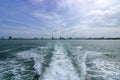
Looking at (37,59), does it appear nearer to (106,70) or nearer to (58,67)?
(58,67)

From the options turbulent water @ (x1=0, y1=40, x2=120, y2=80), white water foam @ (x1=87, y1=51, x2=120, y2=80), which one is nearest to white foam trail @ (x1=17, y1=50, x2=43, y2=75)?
turbulent water @ (x1=0, y1=40, x2=120, y2=80)

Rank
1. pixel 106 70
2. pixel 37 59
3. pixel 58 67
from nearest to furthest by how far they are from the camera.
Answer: pixel 106 70 < pixel 58 67 < pixel 37 59

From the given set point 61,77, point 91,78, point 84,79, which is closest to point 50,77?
point 61,77

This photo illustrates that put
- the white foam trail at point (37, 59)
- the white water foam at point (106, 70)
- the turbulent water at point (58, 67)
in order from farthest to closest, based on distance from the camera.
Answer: the white foam trail at point (37, 59) → the white water foam at point (106, 70) → the turbulent water at point (58, 67)

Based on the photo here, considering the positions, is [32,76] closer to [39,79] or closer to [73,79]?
[39,79]

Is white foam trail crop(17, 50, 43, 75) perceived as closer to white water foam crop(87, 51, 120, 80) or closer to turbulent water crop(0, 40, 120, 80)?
turbulent water crop(0, 40, 120, 80)

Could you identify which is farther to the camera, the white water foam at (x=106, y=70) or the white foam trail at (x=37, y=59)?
the white foam trail at (x=37, y=59)

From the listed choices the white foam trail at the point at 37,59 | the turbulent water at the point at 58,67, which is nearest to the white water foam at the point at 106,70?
the turbulent water at the point at 58,67

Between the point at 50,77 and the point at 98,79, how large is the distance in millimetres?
3642

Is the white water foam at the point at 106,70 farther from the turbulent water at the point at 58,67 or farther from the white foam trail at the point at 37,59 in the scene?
the white foam trail at the point at 37,59

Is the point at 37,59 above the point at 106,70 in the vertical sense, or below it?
above

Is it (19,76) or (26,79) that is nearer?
(26,79)

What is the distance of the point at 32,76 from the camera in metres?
9.19

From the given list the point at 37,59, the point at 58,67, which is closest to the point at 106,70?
the point at 58,67
